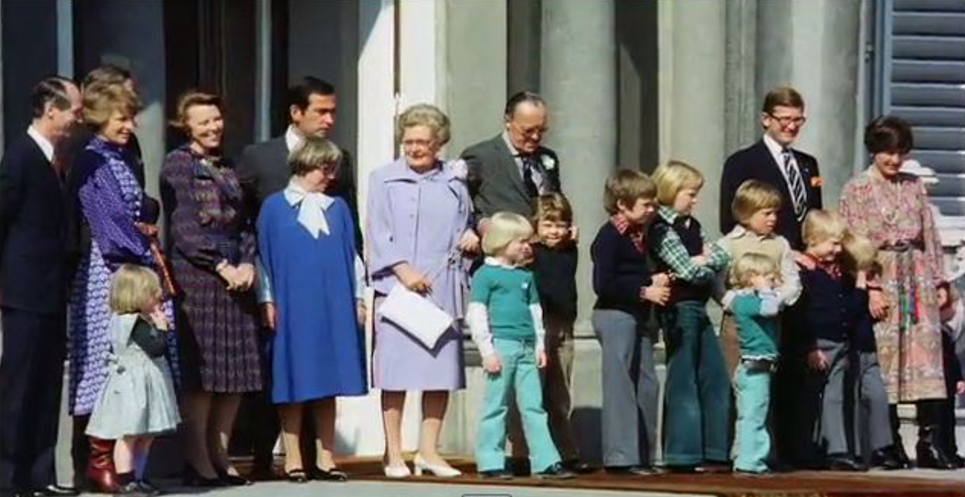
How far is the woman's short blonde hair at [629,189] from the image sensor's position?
15.2 metres

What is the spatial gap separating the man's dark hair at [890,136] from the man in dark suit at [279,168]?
2.75m

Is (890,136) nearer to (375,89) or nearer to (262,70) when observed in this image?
(375,89)

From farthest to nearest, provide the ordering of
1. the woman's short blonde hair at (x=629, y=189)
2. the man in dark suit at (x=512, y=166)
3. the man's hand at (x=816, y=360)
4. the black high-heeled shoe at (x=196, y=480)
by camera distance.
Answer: the man's hand at (x=816, y=360)
the man in dark suit at (x=512, y=166)
the woman's short blonde hair at (x=629, y=189)
the black high-heeled shoe at (x=196, y=480)

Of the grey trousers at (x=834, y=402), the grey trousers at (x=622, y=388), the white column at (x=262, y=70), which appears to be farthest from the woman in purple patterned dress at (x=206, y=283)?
the grey trousers at (x=834, y=402)

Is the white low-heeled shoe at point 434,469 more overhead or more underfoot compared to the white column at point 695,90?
more underfoot

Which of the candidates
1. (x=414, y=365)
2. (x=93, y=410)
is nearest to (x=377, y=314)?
(x=414, y=365)

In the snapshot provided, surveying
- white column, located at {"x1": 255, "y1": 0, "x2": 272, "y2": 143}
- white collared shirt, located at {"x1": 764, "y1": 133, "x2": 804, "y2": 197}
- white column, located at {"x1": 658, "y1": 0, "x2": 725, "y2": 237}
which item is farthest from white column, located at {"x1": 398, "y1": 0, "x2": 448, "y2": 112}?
white collared shirt, located at {"x1": 764, "y1": 133, "x2": 804, "y2": 197}

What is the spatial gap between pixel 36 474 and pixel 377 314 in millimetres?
1783

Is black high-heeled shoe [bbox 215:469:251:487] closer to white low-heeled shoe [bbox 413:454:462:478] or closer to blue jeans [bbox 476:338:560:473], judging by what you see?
white low-heeled shoe [bbox 413:454:462:478]

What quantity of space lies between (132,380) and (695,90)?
468cm

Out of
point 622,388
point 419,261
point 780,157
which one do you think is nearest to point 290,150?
point 419,261

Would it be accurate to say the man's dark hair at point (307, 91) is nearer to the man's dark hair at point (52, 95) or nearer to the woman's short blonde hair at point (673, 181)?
the man's dark hair at point (52, 95)

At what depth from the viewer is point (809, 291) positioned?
15.8 meters

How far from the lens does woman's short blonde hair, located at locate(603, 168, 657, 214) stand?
49.8 feet
